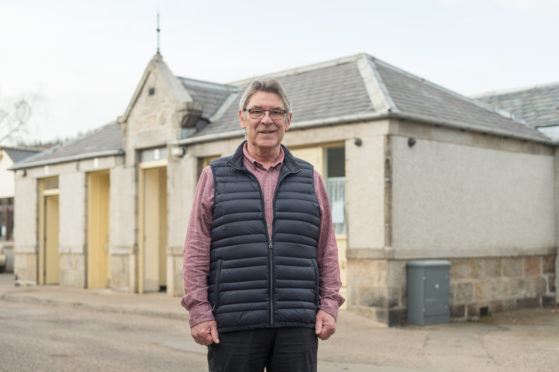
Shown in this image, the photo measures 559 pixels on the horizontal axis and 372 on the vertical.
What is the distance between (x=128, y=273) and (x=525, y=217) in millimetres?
8840

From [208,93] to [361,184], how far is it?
6089mm

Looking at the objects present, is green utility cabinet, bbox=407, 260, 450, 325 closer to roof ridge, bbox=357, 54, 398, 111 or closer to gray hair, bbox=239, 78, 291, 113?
roof ridge, bbox=357, 54, 398, 111

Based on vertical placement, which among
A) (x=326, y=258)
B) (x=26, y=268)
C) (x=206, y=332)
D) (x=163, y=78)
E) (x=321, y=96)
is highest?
(x=163, y=78)

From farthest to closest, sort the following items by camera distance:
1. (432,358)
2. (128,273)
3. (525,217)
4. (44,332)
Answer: (128,273) < (525,217) < (44,332) < (432,358)

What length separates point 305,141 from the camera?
12.8 m

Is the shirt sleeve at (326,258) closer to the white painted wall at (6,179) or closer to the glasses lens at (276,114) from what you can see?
the glasses lens at (276,114)

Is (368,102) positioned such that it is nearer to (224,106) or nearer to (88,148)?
(224,106)

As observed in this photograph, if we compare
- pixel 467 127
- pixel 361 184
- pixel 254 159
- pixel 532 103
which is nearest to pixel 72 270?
pixel 361 184

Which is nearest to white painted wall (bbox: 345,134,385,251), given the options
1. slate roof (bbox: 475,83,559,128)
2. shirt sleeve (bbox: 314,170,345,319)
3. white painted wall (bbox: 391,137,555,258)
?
white painted wall (bbox: 391,137,555,258)

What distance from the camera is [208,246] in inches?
130

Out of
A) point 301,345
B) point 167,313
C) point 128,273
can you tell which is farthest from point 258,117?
point 128,273

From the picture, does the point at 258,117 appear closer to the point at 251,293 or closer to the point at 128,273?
the point at 251,293

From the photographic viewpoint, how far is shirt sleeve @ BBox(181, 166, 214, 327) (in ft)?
10.6

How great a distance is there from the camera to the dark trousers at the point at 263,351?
3.18 metres
